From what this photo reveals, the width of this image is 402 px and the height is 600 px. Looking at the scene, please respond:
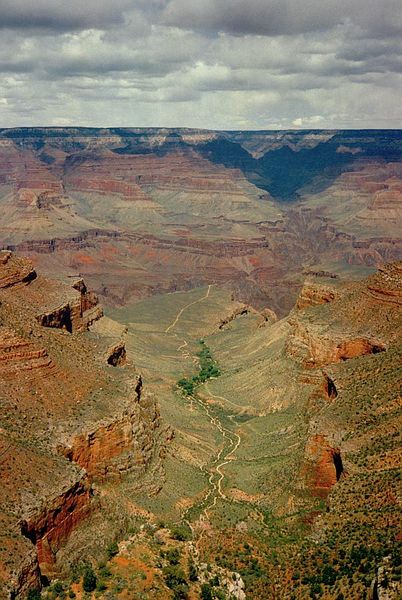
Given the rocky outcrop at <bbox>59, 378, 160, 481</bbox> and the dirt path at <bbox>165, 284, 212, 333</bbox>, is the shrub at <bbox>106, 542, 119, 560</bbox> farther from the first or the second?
the dirt path at <bbox>165, 284, 212, 333</bbox>

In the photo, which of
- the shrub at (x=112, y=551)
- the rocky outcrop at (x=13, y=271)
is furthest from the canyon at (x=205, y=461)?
the rocky outcrop at (x=13, y=271)

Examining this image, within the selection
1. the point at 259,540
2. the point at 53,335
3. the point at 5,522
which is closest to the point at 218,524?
the point at 259,540

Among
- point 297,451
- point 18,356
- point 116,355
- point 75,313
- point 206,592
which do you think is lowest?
point 297,451

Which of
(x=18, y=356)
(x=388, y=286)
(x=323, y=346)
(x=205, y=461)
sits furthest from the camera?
(x=388, y=286)

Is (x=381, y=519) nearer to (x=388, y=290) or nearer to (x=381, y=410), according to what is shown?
(x=381, y=410)

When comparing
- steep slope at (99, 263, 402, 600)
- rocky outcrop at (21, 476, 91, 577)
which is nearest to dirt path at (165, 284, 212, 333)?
steep slope at (99, 263, 402, 600)

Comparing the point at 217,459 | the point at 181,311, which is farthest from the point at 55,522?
the point at 181,311

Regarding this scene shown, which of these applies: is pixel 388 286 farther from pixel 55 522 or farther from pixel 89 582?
pixel 89 582
